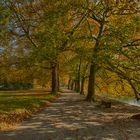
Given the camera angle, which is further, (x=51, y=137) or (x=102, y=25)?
(x=102, y=25)

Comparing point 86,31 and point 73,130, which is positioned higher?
point 86,31

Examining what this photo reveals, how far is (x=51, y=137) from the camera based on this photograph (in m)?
13.0

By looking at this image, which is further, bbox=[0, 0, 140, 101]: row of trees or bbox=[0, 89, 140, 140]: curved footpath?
bbox=[0, 0, 140, 101]: row of trees

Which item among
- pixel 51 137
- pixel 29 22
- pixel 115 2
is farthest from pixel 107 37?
pixel 29 22

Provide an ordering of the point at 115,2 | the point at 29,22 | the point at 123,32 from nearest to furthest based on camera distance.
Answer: the point at 123,32
the point at 115,2
the point at 29,22

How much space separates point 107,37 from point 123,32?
1.18 metres

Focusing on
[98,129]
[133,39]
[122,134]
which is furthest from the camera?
[133,39]

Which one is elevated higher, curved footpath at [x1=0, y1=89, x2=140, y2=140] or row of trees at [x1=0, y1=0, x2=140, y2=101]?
row of trees at [x1=0, y1=0, x2=140, y2=101]

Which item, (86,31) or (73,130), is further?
(86,31)

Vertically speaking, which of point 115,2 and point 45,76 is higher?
point 115,2

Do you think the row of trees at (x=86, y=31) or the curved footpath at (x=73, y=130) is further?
the row of trees at (x=86, y=31)

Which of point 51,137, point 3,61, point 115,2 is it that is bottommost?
point 51,137

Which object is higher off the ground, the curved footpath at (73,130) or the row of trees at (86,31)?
the row of trees at (86,31)

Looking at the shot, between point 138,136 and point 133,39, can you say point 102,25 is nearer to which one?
point 133,39
